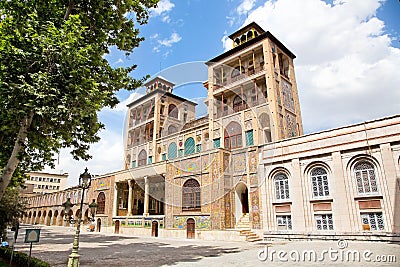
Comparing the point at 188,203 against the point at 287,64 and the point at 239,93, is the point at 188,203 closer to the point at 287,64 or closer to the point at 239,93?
the point at 239,93

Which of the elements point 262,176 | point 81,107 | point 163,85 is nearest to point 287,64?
point 262,176

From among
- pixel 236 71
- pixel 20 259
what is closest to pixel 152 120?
pixel 236 71

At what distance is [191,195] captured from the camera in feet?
76.5

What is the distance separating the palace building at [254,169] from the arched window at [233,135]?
10 cm

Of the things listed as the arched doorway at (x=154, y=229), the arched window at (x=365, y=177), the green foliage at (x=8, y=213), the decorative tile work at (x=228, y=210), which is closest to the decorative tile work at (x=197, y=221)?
the decorative tile work at (x=228, y=210)

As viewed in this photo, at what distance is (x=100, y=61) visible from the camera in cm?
1007

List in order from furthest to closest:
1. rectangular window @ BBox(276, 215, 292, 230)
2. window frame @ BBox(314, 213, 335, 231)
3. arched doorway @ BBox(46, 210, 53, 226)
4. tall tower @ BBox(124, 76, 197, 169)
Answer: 1. arched doorway @ BBox(46, 210, 53, 226)
2. tall tower @ BBox(124, 76, 197, 169)
3. rectangular window @ BBox(276, 215, 292, 230)
4. window frame @ BBox(314, 213, 335, 231)

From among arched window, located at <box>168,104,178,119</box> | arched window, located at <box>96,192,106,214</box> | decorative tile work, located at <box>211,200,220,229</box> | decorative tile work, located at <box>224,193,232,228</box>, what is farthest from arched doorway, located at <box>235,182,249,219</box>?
arched window, located at <box>96,192,106,214</box>

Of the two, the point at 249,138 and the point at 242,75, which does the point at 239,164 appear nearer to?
the point at 249,138

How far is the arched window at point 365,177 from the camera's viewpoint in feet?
53.0

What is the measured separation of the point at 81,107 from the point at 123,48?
4.26m

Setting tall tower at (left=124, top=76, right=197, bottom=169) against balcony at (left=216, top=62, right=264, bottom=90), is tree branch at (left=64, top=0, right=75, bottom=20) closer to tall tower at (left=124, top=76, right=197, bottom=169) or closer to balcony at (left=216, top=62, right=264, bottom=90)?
balcony at (left=216, top=62, right=264, bottom=90)

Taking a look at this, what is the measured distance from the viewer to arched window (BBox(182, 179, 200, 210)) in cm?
2286

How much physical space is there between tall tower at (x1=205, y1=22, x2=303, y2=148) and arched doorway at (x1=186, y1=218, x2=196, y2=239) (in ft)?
25.7
